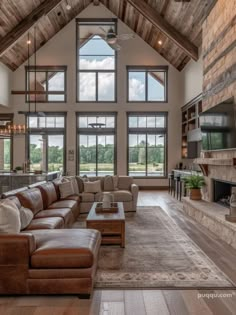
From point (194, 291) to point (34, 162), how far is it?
11.0 meters

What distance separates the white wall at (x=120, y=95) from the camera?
12984 mm

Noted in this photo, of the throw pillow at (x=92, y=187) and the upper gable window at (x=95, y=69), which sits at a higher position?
the upper gable window at (x=95, y=69)

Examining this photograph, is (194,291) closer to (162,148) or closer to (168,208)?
(168,208)

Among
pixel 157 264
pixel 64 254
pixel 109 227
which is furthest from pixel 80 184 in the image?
pixel 64 254

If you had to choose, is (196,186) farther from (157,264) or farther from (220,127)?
(157,264)

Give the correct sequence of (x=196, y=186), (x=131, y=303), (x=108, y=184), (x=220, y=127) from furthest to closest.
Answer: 1. (x=108, y=184)
2. (x=196, y=186)
3. (x=220, y=127)
4. (x=131, y=303)

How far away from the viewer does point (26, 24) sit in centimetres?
1015

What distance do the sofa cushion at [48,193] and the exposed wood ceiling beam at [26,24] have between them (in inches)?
235

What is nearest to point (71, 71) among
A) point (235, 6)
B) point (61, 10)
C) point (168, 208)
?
point (61, 10)

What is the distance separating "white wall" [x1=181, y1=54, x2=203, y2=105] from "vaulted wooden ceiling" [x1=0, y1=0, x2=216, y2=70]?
0.37 meters

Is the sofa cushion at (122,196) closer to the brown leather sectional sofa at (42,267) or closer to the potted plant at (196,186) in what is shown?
the potted plant at (196,186)

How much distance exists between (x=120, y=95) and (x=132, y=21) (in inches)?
115

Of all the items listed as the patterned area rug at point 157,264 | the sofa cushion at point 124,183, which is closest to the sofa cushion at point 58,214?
the patterned area rug at point 157,264

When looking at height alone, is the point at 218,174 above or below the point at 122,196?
above
